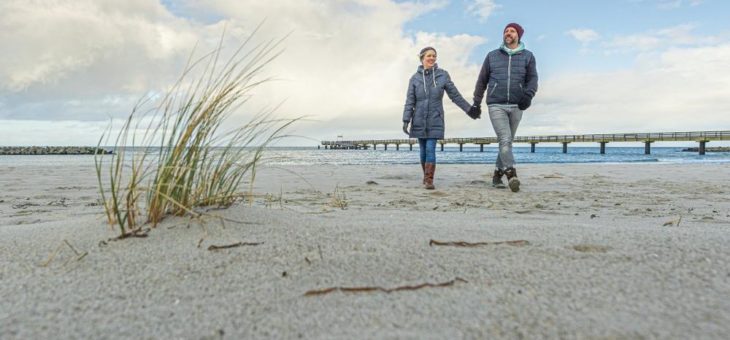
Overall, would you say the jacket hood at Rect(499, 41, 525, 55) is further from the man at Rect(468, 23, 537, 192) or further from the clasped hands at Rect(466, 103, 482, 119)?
the clasped hands at Rect(466, 103, 482, 119)

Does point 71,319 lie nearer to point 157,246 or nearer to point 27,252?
point 157,246

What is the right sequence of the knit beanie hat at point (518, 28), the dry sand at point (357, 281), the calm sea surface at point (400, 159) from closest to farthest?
the dry sand at point (357, 281) < the knit beanie hat at point (518, 28) < the calm sea surface at point (400, 159)

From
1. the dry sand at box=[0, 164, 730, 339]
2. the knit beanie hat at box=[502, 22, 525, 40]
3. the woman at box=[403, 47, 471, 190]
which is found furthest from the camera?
the woman at box=[403, 47, 471, 190]

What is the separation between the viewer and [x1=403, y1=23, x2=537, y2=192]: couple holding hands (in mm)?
5160

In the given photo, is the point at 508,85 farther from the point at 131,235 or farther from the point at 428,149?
the point at 131,235

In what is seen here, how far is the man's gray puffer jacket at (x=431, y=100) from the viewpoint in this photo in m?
5.67

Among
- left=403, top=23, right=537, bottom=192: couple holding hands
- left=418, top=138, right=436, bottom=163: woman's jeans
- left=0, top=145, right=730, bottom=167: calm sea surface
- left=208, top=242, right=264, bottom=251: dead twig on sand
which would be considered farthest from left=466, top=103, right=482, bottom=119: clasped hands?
left=208, top=242, right=264, bottom=251: dead twig on sand

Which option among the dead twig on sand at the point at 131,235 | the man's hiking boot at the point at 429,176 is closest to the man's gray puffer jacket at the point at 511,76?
the man's hiking boot at the point at 429,176

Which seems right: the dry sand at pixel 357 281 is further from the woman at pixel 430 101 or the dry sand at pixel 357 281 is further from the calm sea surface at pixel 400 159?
the woman at pixel 430 101

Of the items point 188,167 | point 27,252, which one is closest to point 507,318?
point 188,167

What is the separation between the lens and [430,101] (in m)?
5.71

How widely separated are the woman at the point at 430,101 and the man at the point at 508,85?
0.49 metres

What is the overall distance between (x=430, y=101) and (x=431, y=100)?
0.02m

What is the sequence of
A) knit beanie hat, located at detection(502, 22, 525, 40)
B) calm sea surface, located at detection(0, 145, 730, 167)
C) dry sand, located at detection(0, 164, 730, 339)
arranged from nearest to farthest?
dry sand, located at detection(0, 164, 730, 339) < knit beanie hat, located at detection(502, 22, 525, 40) < calm sea surface, located at detection(0, 145, 730, 167)
